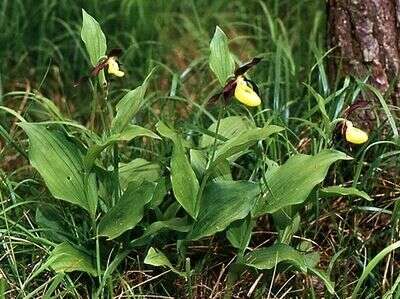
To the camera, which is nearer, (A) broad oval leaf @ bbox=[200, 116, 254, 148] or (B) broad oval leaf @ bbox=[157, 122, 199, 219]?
(B) broad oval leaf @ bbox=[157, 122, 199, 219]

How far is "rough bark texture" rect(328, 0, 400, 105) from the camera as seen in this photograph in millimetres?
2258

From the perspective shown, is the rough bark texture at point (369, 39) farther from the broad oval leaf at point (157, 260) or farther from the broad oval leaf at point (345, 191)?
the broad oval leaf at point (157, 260)

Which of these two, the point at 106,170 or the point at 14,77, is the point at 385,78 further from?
the point at 14,77

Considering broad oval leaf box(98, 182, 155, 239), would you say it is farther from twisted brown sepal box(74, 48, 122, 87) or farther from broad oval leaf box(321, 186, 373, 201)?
broad oval leaf box(321, 186, 373, 201)

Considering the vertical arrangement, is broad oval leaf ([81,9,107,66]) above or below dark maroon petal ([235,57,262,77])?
below

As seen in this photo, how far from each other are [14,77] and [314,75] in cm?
113

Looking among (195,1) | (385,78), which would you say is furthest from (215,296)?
(195,1)

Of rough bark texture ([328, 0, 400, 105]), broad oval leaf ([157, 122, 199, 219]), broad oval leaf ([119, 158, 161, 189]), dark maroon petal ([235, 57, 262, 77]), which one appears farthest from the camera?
rough bark texture ([328, 0, 400, 105])

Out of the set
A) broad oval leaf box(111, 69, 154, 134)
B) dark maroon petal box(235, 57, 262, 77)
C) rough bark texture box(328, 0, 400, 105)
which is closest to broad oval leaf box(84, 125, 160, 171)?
broad oval leaf box(111, 69, 154, 134)

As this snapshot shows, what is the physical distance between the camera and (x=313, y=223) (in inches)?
79.7

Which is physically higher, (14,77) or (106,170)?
(106,170)

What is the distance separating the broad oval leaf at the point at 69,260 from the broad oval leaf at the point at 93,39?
425mm

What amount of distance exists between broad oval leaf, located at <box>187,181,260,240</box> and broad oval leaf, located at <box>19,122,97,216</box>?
25cm

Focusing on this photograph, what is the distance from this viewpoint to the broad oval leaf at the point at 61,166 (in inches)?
72.0
